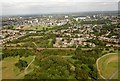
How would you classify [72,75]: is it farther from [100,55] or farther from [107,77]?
[100,55]

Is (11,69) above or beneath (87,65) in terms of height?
beneath

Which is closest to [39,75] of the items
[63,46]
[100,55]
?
[100,55]

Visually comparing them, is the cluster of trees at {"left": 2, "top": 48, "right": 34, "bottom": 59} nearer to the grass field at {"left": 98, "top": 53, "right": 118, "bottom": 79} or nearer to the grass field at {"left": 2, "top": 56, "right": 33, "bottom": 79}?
the grass field at {"left": 2, "top": 56, "right": 33, "bottom": 79}

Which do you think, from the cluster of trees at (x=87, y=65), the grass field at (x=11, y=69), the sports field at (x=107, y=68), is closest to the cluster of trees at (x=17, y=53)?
the grass field at (x=11, y=69)

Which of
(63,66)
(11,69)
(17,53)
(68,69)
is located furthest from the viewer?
(17,53)

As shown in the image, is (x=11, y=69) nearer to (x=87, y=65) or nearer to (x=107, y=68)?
(x=87, y=65)

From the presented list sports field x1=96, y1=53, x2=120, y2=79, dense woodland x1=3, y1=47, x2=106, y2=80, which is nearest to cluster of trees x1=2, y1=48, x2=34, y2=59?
dense woodland x1=3, y1=47, x2=106, y2=80

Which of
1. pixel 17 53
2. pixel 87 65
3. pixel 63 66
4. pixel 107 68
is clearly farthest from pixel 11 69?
pixel 107 68

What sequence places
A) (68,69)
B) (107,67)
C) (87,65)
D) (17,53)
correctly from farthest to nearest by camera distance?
(17,53) → (87,65) → (107,67) → (68,69)

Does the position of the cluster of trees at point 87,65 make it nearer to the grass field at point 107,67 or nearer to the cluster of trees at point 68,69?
the cluster of trees at point 68,69
